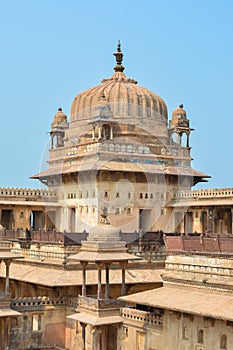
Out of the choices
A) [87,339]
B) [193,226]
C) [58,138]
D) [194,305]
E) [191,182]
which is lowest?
→ [87,339]

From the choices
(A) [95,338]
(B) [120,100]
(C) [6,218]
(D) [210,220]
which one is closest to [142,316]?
(A) [95,338]

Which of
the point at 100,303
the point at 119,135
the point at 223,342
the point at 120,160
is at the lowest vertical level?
the point at 223,342

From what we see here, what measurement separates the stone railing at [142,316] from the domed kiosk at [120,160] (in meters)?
10.5

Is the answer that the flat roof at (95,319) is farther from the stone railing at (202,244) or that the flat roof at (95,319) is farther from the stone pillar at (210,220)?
the stone pillar at (210,220)

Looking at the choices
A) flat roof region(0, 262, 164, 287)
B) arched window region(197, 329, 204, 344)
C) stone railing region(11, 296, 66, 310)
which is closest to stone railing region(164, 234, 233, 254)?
arched window region(197, 329, 204, 344)

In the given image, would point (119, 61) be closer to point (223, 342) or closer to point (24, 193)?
point (24, 193)

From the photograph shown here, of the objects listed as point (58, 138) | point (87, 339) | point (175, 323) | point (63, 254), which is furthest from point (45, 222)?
point (175, 323)

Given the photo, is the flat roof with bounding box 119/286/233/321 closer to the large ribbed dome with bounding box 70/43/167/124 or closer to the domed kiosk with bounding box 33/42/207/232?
the domed kiosk with bounding box 33/42/207/232

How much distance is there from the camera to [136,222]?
1151 inches

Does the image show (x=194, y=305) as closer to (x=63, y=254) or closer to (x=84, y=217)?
(x=63, y=254)

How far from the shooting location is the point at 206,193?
2995 centimetres

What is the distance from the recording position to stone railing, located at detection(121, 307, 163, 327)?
16219mm

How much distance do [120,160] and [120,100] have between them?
3752 mm

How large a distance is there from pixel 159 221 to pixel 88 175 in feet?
13.4
